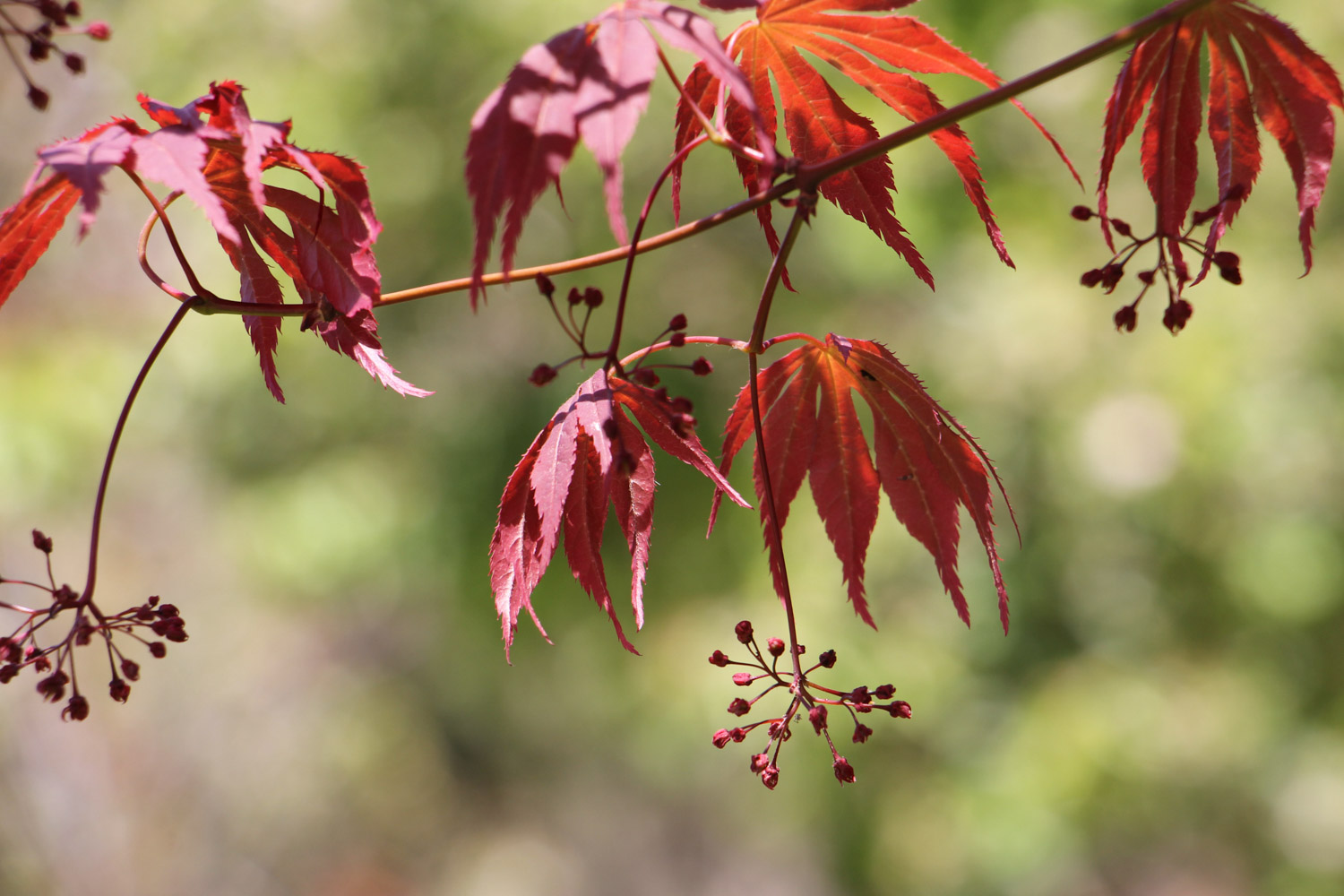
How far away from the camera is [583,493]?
0.88 meters

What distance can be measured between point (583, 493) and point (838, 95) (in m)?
0.40

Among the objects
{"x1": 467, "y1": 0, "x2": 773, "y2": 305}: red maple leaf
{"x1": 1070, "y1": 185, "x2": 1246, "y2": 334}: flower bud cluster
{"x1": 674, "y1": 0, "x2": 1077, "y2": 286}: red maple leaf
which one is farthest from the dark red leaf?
{"x1": 1070, "y1": 185, "x2": 1246, "y2": 334}: flower bud cluster

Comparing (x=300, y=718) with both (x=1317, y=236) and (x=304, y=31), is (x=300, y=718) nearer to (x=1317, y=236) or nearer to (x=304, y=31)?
(x=304, y=31)

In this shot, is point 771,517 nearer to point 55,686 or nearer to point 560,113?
Result: point 560,113

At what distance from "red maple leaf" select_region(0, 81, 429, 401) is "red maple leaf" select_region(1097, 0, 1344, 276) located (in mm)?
565

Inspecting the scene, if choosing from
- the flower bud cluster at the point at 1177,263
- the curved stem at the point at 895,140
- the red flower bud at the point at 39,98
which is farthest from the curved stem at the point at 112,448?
the flower bud cluster at the point at 1177,263

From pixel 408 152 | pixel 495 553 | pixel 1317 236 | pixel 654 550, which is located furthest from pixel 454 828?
pixel 495 553

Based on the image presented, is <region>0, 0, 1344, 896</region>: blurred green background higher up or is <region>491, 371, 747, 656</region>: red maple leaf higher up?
<region>0, 0, 1344, 896</region>: blurred green background

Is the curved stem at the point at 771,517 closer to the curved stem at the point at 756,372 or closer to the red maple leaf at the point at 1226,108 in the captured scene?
the curved stem at the point at 756,372

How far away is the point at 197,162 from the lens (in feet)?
2.13

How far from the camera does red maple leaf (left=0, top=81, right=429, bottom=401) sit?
69 centimetres

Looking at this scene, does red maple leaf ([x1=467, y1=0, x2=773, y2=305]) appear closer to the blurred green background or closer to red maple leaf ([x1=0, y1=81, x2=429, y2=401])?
red maple leaf ([x1=0, y1=81, x2=429, y2=401])

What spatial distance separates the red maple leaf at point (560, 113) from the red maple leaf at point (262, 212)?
179 mm

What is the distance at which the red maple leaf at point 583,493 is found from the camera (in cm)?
77
